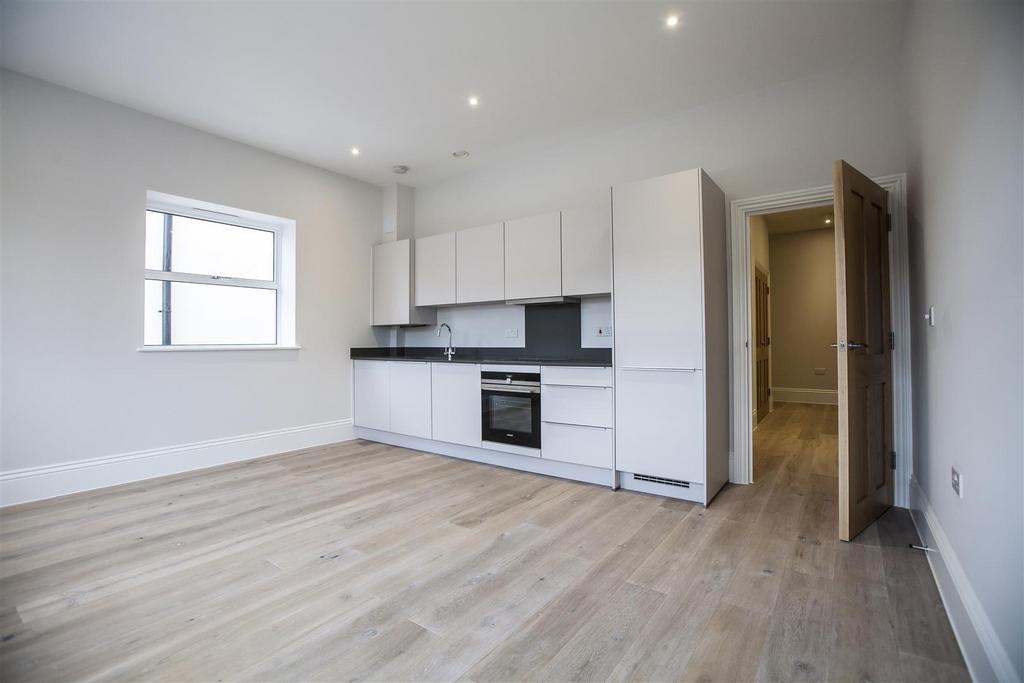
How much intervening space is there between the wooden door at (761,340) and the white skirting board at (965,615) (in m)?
3.62

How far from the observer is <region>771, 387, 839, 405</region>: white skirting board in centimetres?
696

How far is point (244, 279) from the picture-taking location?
4270mm

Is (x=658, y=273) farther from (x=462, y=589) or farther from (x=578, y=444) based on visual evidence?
(x=462, y=589)

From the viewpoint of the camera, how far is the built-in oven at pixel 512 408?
350 cm

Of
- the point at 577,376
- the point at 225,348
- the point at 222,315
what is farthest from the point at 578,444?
the point at 222,315

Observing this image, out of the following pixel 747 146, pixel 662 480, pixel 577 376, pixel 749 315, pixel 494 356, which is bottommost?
pixel 662 480

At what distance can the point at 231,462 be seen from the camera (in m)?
3.94

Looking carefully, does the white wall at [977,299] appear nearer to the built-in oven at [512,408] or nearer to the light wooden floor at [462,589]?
the light wooden floor at [462,589]

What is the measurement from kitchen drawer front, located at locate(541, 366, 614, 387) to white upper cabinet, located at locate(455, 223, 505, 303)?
0.91m

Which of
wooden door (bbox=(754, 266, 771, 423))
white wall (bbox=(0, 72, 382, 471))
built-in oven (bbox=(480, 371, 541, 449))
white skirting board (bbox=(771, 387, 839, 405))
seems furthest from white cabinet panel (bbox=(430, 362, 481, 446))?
white skirting board (bbox=(771, 387, 839, 405))

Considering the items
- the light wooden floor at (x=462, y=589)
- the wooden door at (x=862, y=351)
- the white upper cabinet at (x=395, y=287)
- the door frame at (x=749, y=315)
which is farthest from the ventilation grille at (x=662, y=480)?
the white upper cabinet at (x=395, y=287)

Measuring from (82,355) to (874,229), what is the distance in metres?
5.09

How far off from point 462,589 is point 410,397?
2.65 meters

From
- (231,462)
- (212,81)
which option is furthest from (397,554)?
(212,81)
